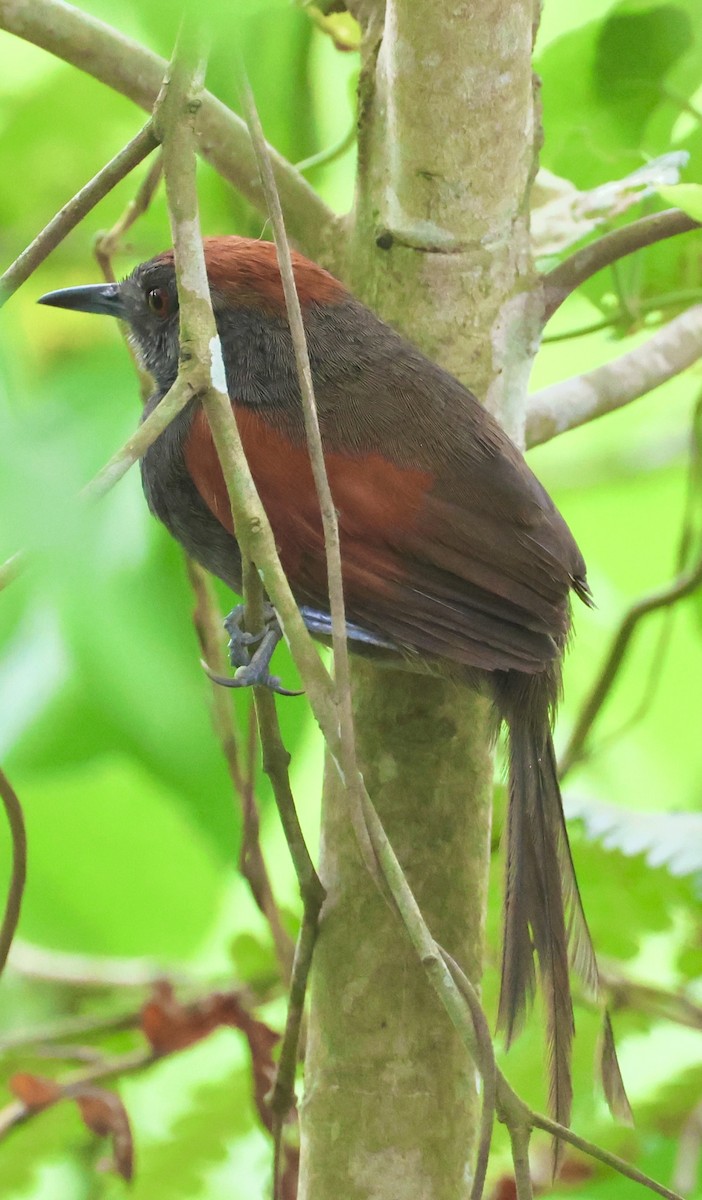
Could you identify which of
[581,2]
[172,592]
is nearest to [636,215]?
[581,2]

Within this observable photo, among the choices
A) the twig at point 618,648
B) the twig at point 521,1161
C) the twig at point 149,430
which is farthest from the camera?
the twig at point 618,648

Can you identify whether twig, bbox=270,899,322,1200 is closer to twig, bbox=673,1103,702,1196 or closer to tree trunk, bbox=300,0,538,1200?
tree trunk, bbox=300,0,538,1200

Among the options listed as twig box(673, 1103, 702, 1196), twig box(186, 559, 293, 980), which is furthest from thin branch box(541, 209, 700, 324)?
twig box(673, 1103, 702, 1196)

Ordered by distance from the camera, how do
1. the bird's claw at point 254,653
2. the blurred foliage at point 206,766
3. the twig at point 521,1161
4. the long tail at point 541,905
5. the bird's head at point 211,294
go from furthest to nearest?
the blurred foliage at point 206,766 → the bird's head at point 211,294 → the long tail at point 541,905 → the bird's claw at point 254,653 → the twig at point 521,1161

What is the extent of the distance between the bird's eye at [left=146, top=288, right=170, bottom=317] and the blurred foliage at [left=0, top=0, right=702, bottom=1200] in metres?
0.09

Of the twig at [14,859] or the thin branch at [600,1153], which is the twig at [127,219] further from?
the thin branch at [600,1153]

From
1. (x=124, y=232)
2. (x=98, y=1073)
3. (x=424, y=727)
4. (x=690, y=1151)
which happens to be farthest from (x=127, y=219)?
(x=690, y=1151)

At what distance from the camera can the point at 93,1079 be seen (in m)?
1.38

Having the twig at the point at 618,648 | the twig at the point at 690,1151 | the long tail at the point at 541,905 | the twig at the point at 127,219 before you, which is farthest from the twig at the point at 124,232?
the twig at the point at 690,1151

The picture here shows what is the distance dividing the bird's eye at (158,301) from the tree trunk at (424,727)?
268 millimetres

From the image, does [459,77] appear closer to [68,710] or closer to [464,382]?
[464,382]

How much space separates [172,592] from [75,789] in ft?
1.35

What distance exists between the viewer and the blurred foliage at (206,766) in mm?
1272

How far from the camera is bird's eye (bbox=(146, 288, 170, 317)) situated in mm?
1329
